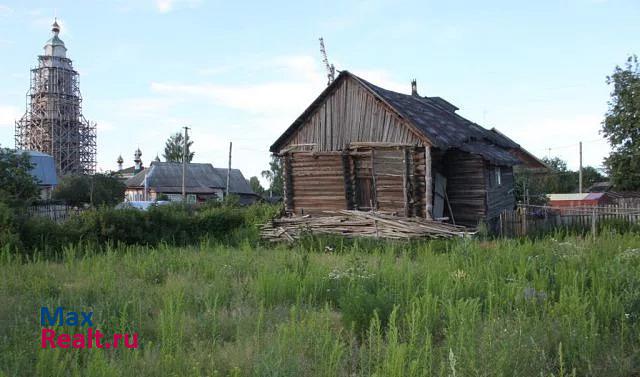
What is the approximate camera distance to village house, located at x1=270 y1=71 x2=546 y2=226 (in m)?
16.1

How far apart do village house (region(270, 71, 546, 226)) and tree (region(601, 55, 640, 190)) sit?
16.1m

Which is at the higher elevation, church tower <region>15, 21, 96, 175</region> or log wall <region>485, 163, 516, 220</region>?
church tower <region>15, 21, 96, 175</region>

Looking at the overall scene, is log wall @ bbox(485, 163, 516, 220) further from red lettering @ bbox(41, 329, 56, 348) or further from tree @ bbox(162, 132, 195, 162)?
tree @ bbox(162, 132, 195, 162)

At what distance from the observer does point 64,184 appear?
3928 centimetres

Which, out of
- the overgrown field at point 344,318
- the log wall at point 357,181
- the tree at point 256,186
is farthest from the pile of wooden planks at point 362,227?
the tree at point 256,186

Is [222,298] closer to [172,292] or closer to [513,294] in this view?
[172,292]

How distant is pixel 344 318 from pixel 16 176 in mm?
20087

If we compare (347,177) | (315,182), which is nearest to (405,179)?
(347,177)

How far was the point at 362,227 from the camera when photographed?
48.6ft

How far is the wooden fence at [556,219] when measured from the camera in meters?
15.9

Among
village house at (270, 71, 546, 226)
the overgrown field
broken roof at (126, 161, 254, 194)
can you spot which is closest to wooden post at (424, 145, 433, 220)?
village house at (270, 71, 546, 226)

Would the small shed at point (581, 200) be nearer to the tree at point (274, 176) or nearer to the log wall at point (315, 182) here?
the log wall at point (315, 182)

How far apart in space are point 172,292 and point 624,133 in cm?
3169

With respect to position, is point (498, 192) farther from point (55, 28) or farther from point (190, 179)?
point (55, 28)
